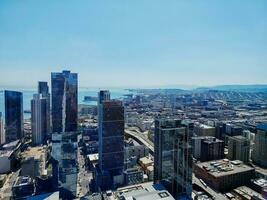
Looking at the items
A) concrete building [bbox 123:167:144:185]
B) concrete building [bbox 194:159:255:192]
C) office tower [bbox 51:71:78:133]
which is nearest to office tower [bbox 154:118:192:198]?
concrete building [bbox 194:159:255:192]

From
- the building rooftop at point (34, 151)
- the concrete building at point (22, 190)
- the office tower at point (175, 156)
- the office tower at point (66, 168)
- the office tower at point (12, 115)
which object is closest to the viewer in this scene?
the office tower at point (175, 156)

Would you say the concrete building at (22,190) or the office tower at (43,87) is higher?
the office tower at (43,87)

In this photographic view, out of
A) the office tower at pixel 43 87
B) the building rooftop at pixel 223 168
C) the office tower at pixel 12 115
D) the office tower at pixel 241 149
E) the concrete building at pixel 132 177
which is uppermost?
the office tower at pixel 43 87

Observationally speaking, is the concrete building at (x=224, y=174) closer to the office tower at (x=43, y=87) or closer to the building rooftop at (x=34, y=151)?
the building rooftop at (x=34, y=151)

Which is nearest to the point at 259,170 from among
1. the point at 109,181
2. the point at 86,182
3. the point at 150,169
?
the point at 150,169

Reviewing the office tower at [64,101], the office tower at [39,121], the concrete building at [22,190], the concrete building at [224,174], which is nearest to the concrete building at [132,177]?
the concrete building at [224,174]

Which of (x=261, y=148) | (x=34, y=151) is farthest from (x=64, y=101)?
(x=261, y=148)

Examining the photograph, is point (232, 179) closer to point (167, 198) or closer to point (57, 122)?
point (167, 198)
